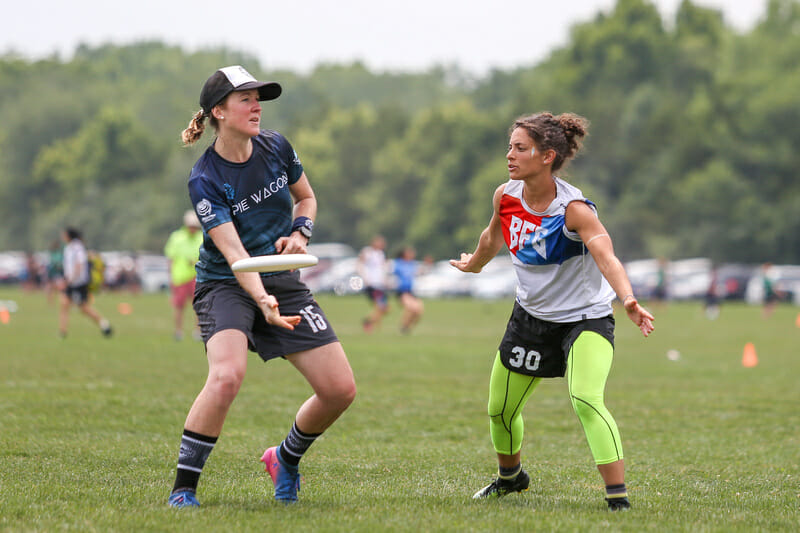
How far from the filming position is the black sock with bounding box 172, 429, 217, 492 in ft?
17.9

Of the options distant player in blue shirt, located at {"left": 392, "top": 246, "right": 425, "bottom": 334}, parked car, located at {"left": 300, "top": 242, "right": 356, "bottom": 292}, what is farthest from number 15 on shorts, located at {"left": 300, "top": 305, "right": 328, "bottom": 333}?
parked car, located at {"left": 300, "top": 242, "right": 356, "bottom": 292}

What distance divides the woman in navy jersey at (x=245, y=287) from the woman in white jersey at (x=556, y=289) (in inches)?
39.9

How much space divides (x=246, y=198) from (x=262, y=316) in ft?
2.12

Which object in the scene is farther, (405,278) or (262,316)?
(405,278)

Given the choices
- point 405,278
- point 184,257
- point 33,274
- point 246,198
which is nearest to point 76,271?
point 184,257

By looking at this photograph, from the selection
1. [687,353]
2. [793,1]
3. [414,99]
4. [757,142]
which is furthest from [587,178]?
[414,99]

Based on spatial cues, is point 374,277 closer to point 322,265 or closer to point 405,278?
point 405,278

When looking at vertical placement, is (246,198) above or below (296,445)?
above

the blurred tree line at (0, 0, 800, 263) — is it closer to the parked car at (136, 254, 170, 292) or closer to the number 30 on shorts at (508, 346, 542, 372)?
the parked car at (136, 254, 170, 292)

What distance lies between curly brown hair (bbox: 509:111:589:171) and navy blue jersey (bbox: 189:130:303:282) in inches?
54.1

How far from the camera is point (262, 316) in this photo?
5.72 metres

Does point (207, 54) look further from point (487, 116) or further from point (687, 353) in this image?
point (687, 353)

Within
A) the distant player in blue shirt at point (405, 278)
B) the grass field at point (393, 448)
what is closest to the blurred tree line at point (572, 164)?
the distant player in blue shirt at point (405, 278)

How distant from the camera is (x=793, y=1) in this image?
73.1 meters
